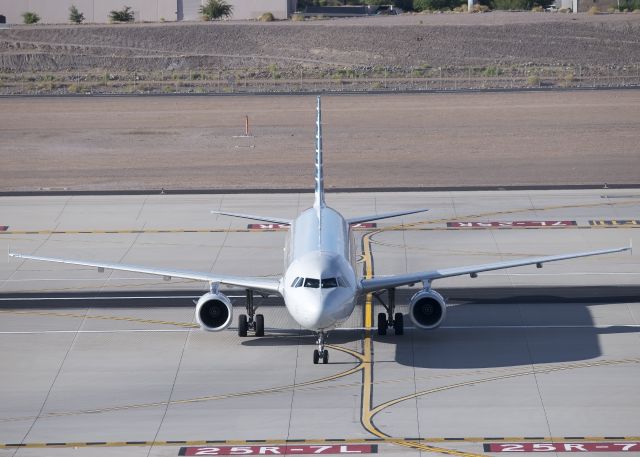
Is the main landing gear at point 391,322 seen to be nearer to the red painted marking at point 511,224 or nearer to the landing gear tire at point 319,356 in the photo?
the landing gear tire at point 319,356

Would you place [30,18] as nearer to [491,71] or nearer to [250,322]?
[491,71]

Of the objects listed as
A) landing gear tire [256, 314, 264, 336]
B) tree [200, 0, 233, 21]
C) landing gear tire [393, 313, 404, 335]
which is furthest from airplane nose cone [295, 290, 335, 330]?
tree [200, 0, 233, 21]

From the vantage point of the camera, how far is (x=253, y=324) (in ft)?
125

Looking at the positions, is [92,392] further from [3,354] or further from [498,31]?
[498,31]

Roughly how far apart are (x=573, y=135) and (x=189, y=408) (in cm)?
5271

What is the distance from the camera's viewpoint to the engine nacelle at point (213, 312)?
3628 cm

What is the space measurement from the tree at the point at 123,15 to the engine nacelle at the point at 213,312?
132m

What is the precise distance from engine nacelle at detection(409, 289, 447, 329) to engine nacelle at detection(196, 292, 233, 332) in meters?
5.44

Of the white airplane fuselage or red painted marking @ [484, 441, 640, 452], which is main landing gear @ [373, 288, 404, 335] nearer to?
the white airplane fuselage

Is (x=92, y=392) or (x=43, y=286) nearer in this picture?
(x=92, y=392)

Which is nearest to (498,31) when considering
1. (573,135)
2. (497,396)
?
(573,135)

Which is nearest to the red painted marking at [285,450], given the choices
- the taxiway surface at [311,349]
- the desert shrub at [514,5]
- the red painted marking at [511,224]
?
the taxiway surface at [311,349]

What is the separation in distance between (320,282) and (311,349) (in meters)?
3.46

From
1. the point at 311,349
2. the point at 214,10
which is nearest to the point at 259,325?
Answer: the point at 311,349
